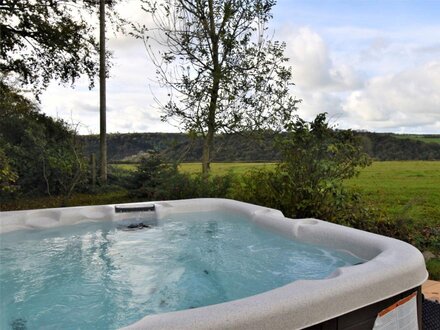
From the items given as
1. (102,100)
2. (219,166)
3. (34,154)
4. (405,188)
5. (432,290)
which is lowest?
(432,290)

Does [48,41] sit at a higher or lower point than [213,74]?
higher

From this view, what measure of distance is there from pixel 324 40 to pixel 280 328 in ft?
15.8

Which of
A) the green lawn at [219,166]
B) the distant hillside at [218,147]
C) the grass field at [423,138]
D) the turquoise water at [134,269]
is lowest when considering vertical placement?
the turquoise water at [134,269]

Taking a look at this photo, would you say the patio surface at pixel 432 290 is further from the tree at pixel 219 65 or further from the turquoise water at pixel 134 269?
the tree at pixel 219 65

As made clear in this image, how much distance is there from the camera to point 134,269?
2.74m

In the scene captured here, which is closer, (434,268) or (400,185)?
(434,268)

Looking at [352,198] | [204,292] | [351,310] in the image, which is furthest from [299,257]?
[352,198]

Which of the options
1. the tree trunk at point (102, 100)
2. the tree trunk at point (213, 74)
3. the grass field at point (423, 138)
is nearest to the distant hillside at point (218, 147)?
the tree trunk at point (213, 74)

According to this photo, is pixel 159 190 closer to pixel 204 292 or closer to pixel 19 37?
pixel 204 292

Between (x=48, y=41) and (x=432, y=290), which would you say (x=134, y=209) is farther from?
(x=48, y=41)

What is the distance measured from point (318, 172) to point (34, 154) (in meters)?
5.25

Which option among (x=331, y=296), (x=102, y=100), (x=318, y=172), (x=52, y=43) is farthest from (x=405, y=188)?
(x=52, y=43)

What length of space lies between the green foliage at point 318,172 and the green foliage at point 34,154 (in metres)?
4.24

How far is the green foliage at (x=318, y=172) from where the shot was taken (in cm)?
448
